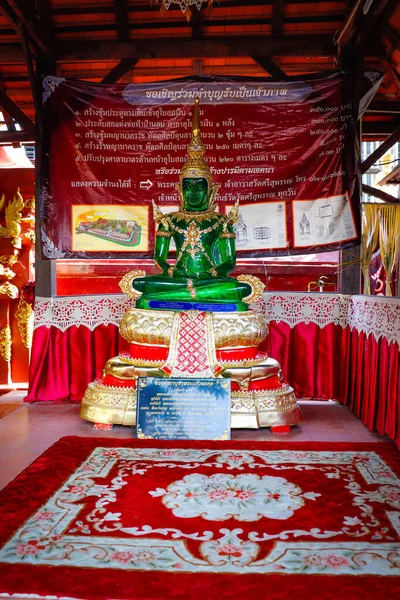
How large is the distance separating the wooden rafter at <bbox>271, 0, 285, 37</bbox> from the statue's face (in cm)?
173

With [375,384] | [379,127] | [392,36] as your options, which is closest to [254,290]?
[375,384]

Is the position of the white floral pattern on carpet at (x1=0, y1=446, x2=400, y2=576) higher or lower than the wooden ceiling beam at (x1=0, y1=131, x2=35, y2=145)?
lower

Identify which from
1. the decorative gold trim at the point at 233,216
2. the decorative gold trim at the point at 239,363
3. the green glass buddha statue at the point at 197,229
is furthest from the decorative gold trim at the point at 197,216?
the decorative gold trim at the point at 239,363

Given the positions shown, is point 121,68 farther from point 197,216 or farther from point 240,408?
point 240,408

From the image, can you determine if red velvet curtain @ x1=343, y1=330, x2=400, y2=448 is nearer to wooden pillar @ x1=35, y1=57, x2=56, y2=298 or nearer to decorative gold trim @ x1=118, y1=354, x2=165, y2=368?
decorative gold trim @ x1=118, y1=354, x2=165, y2=368

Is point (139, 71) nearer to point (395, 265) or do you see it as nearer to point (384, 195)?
point (384, 195)

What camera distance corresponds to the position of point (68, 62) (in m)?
5.55

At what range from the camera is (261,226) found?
5031 mm

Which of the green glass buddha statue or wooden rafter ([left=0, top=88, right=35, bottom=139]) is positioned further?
wooden rafter ([left=0, top=88, right=35, bottom=139])

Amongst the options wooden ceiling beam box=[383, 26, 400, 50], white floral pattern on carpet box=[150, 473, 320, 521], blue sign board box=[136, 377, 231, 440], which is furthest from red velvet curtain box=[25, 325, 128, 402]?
wooden ceiling beam box=[383, 26, 400, 50]

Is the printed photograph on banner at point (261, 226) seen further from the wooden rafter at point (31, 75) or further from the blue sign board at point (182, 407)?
the wooden rafter at point (31, 75)

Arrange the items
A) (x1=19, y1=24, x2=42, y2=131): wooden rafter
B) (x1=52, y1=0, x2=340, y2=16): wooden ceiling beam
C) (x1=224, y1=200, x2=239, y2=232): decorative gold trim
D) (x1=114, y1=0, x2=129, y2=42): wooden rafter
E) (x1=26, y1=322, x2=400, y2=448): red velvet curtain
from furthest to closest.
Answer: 1. (x1=52, y1=0, x2=340, y2=16): wooden ceiling beam
2. (x1=114, y1=0, x2=129, y2=42): wooden rafter
3. (x1=19, y1=24, x2=42, y2=131): wooden rafter
4. (x1=26, y1=322, x2=400, y2=448): red velvet curtain
5. (x1=224, y1=200, x2=239, y2=232): decorative gold trim

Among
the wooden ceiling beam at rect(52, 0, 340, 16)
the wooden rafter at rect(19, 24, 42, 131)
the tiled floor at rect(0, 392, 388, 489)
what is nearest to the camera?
the tiled floor at rect(0, 392, 388, 489)

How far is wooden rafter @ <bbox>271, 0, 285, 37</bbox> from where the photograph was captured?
200 inches
